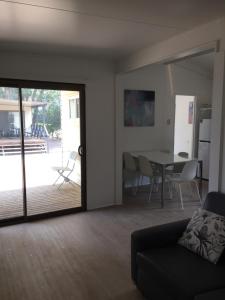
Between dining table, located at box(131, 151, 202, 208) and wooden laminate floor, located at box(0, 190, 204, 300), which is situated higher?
dining table, located at box(131, 151, 202, 208)

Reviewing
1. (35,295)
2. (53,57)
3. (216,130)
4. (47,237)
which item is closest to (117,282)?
(35,295)

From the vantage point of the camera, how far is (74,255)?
2992 millimetres

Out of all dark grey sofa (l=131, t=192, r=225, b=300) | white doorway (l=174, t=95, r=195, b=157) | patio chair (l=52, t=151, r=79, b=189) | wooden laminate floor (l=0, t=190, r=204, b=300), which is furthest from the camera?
white doorway (l=174, t=95, r=195, b=157)

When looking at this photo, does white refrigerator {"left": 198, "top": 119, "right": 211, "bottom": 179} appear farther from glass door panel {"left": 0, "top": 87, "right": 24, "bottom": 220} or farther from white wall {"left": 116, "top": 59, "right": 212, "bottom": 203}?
glass door panel {"left": 0, "top": 87, "right": 24, "bottom": 220}

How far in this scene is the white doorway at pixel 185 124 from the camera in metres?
6.78

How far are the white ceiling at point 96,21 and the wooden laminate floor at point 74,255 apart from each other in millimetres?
2441

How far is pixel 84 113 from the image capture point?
14.0 ft

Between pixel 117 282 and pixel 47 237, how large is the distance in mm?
1276

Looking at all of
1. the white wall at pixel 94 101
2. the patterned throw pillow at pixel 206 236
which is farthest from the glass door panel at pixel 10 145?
the patterned throw pillow at pixel 206 236

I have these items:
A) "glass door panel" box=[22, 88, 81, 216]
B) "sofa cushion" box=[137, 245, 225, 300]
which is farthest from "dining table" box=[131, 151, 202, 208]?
"sofa cushion" box=[137, 245, 225, 300]

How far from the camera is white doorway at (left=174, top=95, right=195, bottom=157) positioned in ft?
22.2

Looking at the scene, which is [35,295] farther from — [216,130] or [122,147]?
[122,147]

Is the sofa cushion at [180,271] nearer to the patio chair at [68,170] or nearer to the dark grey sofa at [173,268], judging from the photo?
the dark grey sofa at [173,268]

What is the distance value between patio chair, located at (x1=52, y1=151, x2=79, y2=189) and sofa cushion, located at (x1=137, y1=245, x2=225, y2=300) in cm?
250
